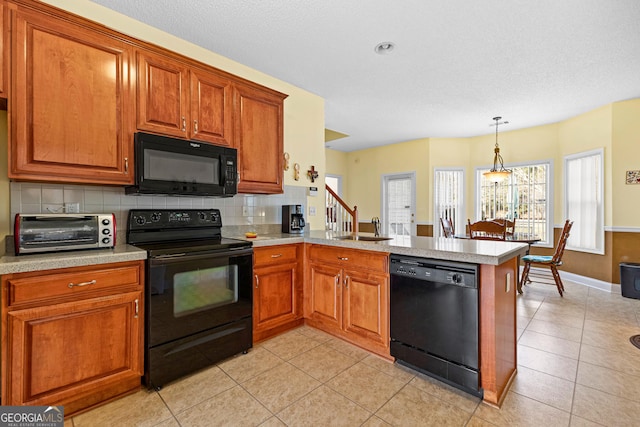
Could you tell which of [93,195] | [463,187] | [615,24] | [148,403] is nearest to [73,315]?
[148,403]

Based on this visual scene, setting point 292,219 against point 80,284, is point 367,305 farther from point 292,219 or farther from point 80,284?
point 80,284

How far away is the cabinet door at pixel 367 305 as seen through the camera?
2217 millimetres

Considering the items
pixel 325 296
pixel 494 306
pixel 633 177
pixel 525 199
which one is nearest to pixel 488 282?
pixel 494 306

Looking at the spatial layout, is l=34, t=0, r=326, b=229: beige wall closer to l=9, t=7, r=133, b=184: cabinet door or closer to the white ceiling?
the white ceiling

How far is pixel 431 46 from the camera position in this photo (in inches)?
106

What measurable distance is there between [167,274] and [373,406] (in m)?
1.50

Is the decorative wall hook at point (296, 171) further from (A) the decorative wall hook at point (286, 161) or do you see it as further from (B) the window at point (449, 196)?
(B) the window at point (449, 196)

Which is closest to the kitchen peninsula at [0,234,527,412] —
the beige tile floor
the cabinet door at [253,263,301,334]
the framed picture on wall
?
the beige tile floor

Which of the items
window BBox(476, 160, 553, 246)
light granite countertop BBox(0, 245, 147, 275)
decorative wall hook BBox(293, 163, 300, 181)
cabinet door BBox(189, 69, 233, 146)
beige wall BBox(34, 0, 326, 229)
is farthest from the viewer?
window BBox(476, 160, 553, 246)

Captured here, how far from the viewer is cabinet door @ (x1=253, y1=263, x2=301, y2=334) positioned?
8.13ft

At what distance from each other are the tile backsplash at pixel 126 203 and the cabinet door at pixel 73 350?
0.70 meters

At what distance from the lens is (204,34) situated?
252 cm

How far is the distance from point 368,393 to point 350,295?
2.44 feet

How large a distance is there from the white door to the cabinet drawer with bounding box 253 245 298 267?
4059 mm
